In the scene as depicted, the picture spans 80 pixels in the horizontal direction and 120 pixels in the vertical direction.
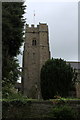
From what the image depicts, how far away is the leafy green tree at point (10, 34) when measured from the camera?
50.9ft

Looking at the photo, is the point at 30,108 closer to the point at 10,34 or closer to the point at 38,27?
the point at 10,34

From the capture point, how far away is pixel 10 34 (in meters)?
16.0

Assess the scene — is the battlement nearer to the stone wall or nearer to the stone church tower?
the stone church tower

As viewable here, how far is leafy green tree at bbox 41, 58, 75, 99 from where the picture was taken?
34.6 m

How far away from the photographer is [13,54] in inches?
738

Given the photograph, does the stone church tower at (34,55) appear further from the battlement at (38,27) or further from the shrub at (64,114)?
the shrub at (64,114)

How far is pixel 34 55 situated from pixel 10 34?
38.2 m

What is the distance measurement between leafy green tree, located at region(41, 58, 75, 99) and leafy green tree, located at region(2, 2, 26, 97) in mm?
17361

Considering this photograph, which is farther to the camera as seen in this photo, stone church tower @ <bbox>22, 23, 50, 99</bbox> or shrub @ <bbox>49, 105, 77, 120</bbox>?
stone church tower @ <bbox>22, 23, 50, 99</bbox>

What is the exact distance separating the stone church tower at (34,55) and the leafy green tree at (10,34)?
106 feet

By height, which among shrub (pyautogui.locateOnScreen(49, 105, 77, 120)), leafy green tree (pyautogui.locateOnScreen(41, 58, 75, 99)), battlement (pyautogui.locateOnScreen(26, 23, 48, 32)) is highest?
battlement (pyautogui.locateOnScreen(26, 23, 48, 32))

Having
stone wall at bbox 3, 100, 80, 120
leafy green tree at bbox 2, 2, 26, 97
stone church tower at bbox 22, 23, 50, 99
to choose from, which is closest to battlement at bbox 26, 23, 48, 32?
stone church tower at bbox 22, 23, 50, 99

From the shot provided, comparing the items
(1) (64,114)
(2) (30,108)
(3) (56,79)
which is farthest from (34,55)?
(1) (64,114)

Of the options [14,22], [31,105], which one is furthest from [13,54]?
[31,105]
